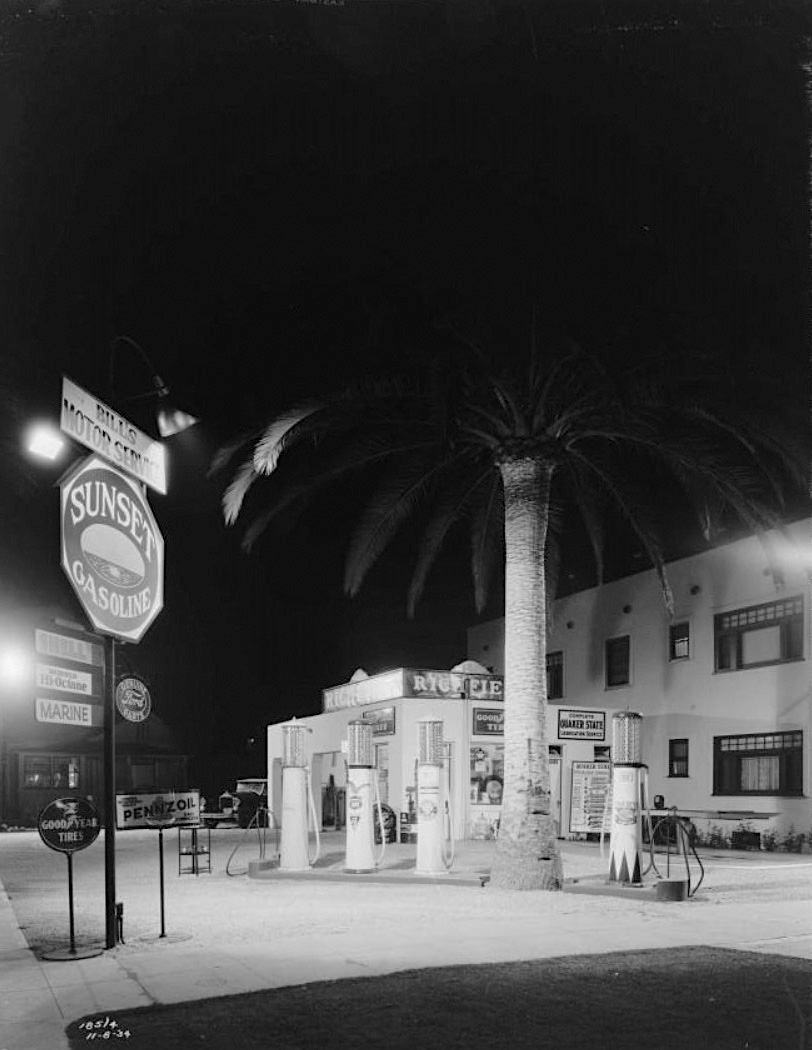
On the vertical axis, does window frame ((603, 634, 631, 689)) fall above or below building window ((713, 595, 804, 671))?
below

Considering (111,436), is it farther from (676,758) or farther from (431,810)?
(676,758)

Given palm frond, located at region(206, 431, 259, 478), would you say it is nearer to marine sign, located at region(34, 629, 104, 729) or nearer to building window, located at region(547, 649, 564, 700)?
marine sign, located at region(34, 629, 104, 729)

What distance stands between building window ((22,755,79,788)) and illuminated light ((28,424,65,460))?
34935 mm

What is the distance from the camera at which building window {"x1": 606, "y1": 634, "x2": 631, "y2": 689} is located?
100ft

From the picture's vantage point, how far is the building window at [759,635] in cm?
2414

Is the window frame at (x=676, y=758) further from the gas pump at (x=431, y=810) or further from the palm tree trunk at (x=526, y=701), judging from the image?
the palm tree trunk at (x=526, y=701)

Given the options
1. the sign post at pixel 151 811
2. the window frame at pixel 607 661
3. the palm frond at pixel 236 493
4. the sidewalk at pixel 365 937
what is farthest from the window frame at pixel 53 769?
the sign post at pixel 151 811

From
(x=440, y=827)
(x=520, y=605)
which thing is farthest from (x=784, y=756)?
(x=520, y=605)

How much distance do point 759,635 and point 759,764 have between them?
2.77 metres

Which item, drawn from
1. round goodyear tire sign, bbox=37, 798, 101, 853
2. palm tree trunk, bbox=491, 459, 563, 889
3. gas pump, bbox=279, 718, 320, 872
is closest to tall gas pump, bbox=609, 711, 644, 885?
palm tree trunk, bbox=491, 459, 563, 889

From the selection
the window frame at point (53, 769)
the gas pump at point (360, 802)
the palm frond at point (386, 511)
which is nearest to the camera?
the palm frond at point (386, 511)

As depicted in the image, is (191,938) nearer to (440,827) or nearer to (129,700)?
(440,827)

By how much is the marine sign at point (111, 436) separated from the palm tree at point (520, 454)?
4.13m

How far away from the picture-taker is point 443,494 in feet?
62.1
